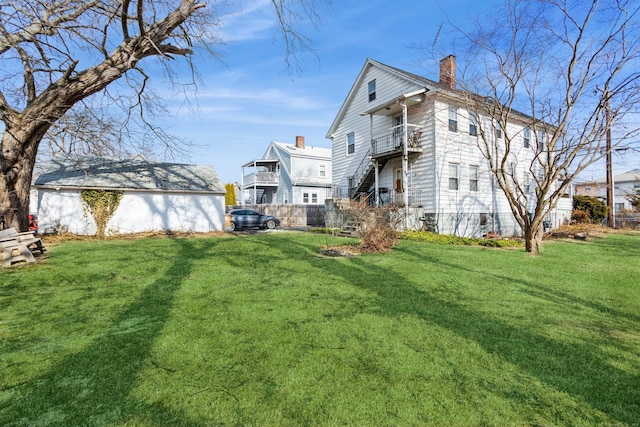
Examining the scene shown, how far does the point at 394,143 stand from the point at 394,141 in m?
0.11

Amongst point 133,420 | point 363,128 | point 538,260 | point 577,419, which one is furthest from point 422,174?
point 133,420

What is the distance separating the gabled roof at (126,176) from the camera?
15164 millimetres

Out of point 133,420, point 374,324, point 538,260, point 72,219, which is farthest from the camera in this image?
point 72,219

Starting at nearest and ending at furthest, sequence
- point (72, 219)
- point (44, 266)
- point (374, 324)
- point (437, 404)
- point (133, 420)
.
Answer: point (133, 420), point (437, 404), point (374, 324), point (44, 266), point (72, 219)

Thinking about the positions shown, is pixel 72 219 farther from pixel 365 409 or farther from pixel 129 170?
pixel 365 409

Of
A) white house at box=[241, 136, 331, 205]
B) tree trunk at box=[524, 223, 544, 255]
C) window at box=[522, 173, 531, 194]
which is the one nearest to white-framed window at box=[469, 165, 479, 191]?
window at box=[522, 173, 531, 194]

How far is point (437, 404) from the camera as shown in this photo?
265 cm

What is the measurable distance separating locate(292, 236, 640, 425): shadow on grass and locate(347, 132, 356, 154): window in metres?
16.3

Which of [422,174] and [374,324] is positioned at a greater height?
[422,174]

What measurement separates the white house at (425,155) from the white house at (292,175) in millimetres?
11911

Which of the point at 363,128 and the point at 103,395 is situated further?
the point at 363,128

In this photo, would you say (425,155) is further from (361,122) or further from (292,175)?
(292,175)

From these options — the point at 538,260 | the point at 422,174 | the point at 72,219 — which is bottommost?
the point at 538,260

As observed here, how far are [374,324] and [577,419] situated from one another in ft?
7.35
